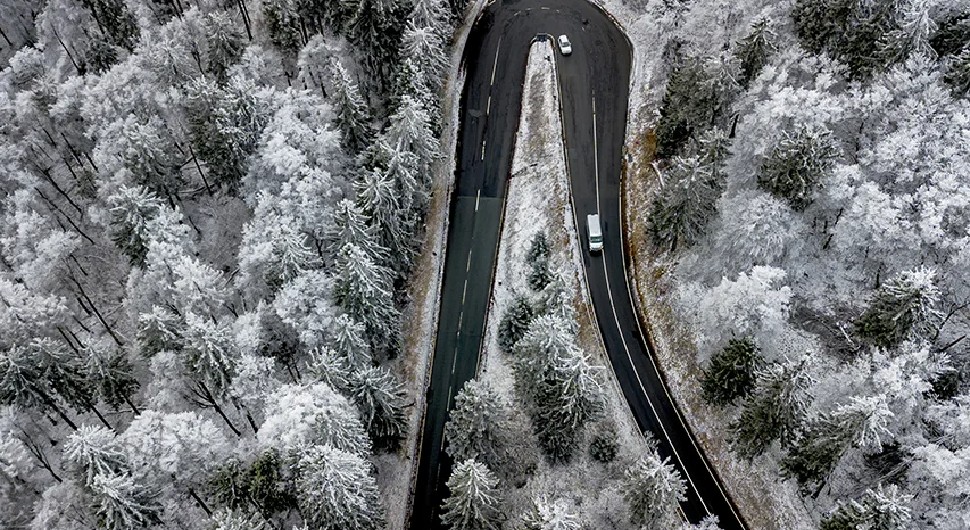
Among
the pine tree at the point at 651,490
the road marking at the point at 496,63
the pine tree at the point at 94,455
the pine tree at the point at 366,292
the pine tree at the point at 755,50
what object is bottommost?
the pine tree at the point at 651,490

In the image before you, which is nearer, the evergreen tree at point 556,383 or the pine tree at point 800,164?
the evergreen tree at point 556,383

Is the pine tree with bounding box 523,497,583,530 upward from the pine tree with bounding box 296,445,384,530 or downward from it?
downward

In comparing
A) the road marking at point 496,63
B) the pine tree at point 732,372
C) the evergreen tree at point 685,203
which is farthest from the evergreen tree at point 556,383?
the road marking at point 496,63

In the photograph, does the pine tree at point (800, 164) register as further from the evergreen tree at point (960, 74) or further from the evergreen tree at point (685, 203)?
the evergreen tree at point (960, 74)

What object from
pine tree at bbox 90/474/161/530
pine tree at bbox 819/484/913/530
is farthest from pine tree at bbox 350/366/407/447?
pine tree at bbox 819/484/913/530

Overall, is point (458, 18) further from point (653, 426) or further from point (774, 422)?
point (774, 422)

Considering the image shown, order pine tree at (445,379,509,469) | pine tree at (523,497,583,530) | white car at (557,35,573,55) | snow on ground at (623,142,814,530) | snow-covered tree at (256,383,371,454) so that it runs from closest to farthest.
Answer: pine tree at (523,497,583,530)
snow-covered tree at (256,383,371,454)
pine tree at (445,379,509,469)
snow on ground at (623,142,814,530)
white car at (557,35,573,55)

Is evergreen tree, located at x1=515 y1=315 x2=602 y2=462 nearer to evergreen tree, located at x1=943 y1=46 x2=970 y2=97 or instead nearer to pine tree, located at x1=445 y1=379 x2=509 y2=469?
pine tree, located at x1=445 y1=379 x2=509 y2=469
